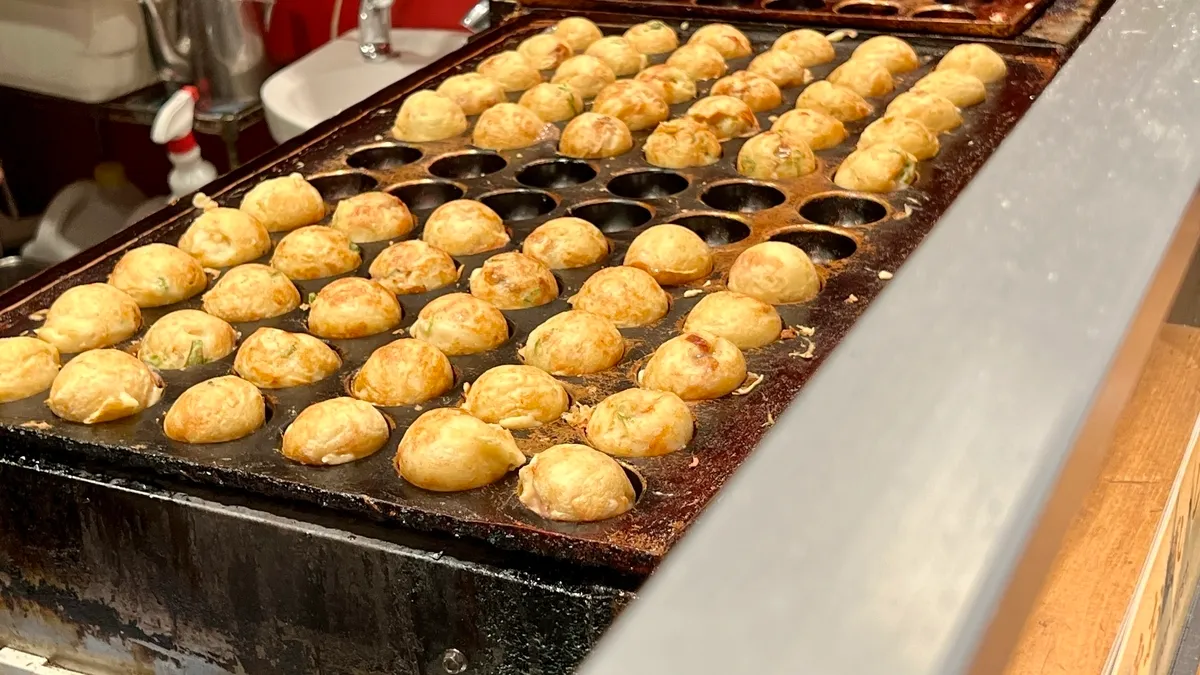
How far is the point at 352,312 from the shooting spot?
208 centimetres

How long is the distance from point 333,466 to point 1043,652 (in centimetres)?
110

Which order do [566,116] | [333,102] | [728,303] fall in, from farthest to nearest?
[333,102]
[566,116]
[728,303]

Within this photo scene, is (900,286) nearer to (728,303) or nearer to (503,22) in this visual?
(728,303)

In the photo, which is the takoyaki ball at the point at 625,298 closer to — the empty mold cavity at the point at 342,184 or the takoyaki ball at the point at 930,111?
the empty mold cavity at the point at 342,184

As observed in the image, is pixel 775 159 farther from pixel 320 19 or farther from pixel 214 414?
pixel 320 19

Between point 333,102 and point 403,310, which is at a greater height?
point 403,310

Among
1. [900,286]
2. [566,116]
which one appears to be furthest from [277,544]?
[566,116]

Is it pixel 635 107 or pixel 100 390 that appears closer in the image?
pixel 100 390

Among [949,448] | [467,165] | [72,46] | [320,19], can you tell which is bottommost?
[320,19]

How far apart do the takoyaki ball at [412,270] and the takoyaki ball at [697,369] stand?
1.81 feet

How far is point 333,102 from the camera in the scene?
4180 millimetres

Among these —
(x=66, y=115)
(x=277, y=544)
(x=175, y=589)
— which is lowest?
(x=66, y=115)

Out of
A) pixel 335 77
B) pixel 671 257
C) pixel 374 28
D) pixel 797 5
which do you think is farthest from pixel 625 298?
pixel 335 77

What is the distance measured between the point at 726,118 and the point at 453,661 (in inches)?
66.2
